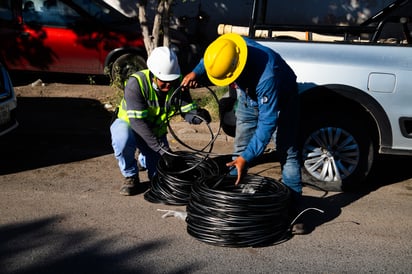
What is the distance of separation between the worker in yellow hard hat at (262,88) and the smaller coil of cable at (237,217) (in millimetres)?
203

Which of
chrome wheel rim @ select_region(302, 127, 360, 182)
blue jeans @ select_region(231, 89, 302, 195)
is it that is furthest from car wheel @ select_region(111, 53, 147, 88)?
blue jeans @ select_region(231, 89, 302, 195)

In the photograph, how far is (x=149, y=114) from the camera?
5.58 metres

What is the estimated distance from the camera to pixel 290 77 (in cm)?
482

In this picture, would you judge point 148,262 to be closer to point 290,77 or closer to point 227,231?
point 227,231

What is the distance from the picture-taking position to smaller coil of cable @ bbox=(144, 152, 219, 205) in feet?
17.6

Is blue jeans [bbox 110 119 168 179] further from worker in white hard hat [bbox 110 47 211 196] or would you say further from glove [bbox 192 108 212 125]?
glove [bbox 192 108 212 125]

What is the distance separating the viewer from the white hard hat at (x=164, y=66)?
5238 mm

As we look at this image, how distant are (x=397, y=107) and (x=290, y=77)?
56.6 inches

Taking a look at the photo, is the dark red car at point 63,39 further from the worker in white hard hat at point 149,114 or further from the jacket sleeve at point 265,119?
the jacket sleeve at point 265,119

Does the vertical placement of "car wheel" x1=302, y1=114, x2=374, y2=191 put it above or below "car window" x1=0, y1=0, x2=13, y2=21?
below

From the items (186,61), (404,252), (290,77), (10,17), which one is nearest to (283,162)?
(290,77)

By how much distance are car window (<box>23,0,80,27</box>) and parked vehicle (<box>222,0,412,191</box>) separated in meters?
5.89

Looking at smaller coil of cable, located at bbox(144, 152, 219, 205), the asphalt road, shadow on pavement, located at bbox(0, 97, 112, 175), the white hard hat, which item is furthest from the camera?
shadow on pavement, located at bbox(0, 97, 112, 175)

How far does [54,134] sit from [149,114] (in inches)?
109
